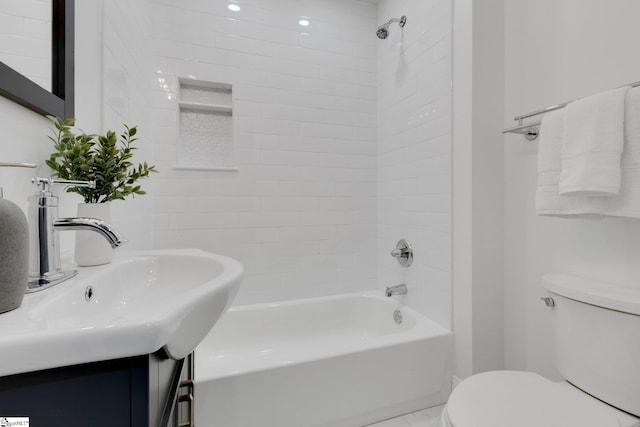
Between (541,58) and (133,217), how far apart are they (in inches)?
84.8

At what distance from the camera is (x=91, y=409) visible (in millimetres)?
377

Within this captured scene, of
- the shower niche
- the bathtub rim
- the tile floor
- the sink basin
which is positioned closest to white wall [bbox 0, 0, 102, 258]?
the sink basin

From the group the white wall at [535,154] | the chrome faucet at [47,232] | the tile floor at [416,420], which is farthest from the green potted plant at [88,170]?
the white wall at [535,154]

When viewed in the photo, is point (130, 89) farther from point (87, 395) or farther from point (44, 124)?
point (87, 395)

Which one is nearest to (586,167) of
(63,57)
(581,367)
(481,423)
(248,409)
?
(581,367)

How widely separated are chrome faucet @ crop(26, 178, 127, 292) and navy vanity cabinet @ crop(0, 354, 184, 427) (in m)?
0.35

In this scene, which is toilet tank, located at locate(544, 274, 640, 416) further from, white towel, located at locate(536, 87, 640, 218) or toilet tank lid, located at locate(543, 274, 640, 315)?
white towel, located at locate(536, 87, 640, 218)

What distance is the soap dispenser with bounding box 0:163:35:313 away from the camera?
464mm

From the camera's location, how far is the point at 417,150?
6.50 ft

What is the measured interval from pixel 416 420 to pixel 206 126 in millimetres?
2195

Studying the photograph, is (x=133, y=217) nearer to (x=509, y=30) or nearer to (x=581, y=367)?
(x=581, y=367)

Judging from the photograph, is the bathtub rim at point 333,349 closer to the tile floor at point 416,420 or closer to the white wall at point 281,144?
the white wall at point 281,144

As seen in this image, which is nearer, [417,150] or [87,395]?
[87,395]

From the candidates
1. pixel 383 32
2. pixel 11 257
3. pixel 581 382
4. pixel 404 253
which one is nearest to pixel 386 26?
pixel 383 32
